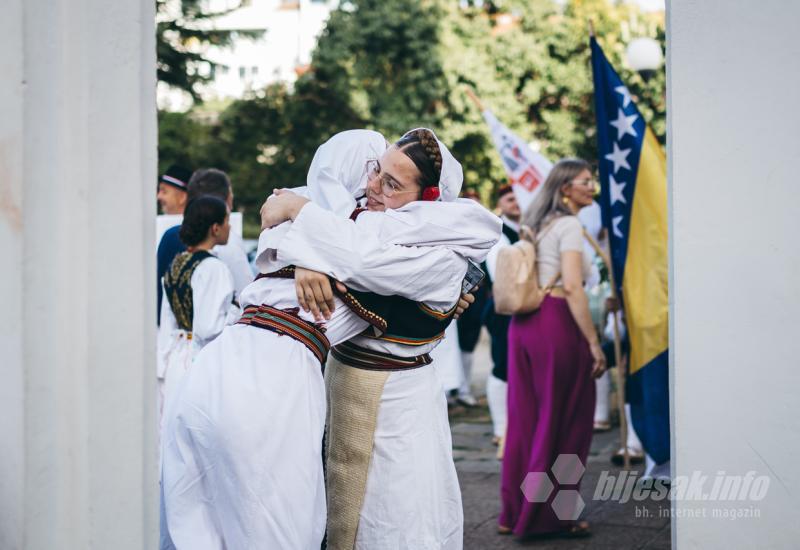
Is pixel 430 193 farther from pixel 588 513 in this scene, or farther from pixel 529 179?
pixel 529 179

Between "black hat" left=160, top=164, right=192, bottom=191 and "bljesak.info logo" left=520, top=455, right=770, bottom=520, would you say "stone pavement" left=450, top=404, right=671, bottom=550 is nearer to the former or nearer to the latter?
"bljesak.info logo" left=520, top=455, right=770, bottom=520

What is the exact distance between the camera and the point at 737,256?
249cm

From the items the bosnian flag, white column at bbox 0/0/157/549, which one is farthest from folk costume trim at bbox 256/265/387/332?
the bosnian flag

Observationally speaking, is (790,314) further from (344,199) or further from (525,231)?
(525,231)

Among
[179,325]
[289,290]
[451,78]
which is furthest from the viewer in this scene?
[451,78]

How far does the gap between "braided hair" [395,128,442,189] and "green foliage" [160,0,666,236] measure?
18.8 meters

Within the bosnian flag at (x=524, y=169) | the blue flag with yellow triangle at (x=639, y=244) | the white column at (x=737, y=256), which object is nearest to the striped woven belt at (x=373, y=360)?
the white column at (x=737, y=256)

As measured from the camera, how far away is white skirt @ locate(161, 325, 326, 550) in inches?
102

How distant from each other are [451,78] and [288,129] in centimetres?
431

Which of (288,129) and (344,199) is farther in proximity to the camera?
(288,129)

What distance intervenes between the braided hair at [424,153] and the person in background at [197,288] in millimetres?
1796

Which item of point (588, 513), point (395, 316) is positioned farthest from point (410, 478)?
point (588, 513)

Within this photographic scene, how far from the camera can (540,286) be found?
5434mm

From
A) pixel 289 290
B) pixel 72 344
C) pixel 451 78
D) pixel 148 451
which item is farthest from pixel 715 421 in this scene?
pixel 451 78
